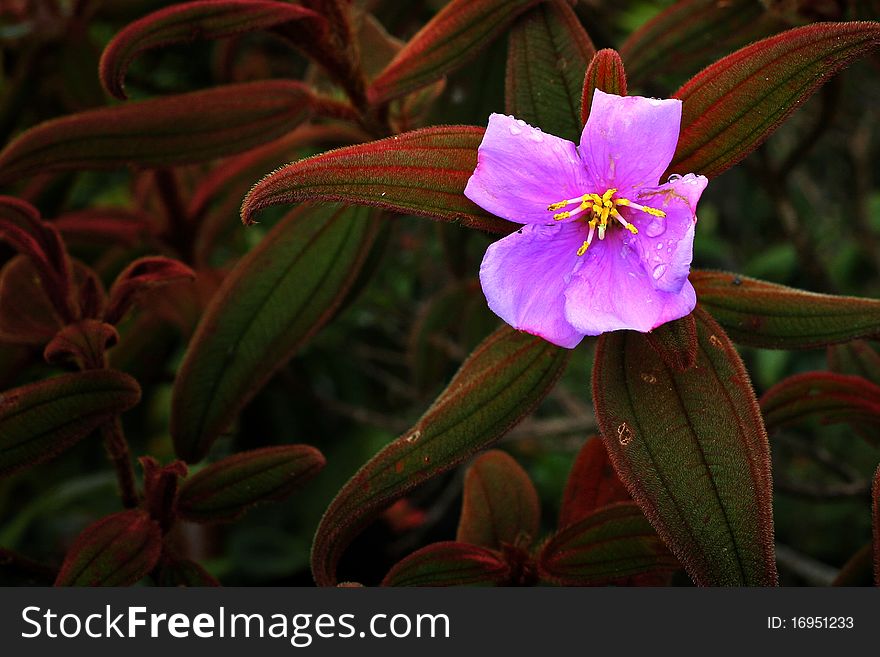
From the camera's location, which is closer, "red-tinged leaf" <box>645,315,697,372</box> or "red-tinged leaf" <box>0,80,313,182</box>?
"red-tinged leaf" <box>645,315,697,372</box>

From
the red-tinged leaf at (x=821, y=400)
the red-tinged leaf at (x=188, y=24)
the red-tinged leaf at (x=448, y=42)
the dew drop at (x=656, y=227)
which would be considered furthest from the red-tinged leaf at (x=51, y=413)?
the red-tinged leaf at (x=821, y=400)

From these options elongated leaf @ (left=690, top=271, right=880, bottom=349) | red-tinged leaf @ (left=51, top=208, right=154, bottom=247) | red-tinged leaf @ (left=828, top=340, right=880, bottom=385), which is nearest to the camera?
elongated leaf @ (left=690, top=271, right=880, bottom=349)

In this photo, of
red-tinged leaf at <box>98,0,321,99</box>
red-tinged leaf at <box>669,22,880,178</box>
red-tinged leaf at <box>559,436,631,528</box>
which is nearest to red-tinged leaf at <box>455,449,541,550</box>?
red-tinged leaf at <box>559,436,631,528</box>

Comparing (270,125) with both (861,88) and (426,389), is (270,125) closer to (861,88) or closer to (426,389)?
(426,389)

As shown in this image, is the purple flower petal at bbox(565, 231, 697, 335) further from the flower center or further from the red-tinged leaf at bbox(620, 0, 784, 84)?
the red-tinged leaf at bbox(620, 0, 784, 84)

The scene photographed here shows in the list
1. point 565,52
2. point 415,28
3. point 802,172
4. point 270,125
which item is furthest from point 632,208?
point 802,172

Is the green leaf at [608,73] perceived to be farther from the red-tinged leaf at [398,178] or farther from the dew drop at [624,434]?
the dew drop at [624,434]

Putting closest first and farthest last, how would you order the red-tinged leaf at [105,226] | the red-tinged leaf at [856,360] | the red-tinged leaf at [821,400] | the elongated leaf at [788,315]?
the elongated leaf at [788,315] < the red-tinged leaf at [821,400] < the red-tinged leaf at [856,360] < the red-tinged leaf at [105,226]
